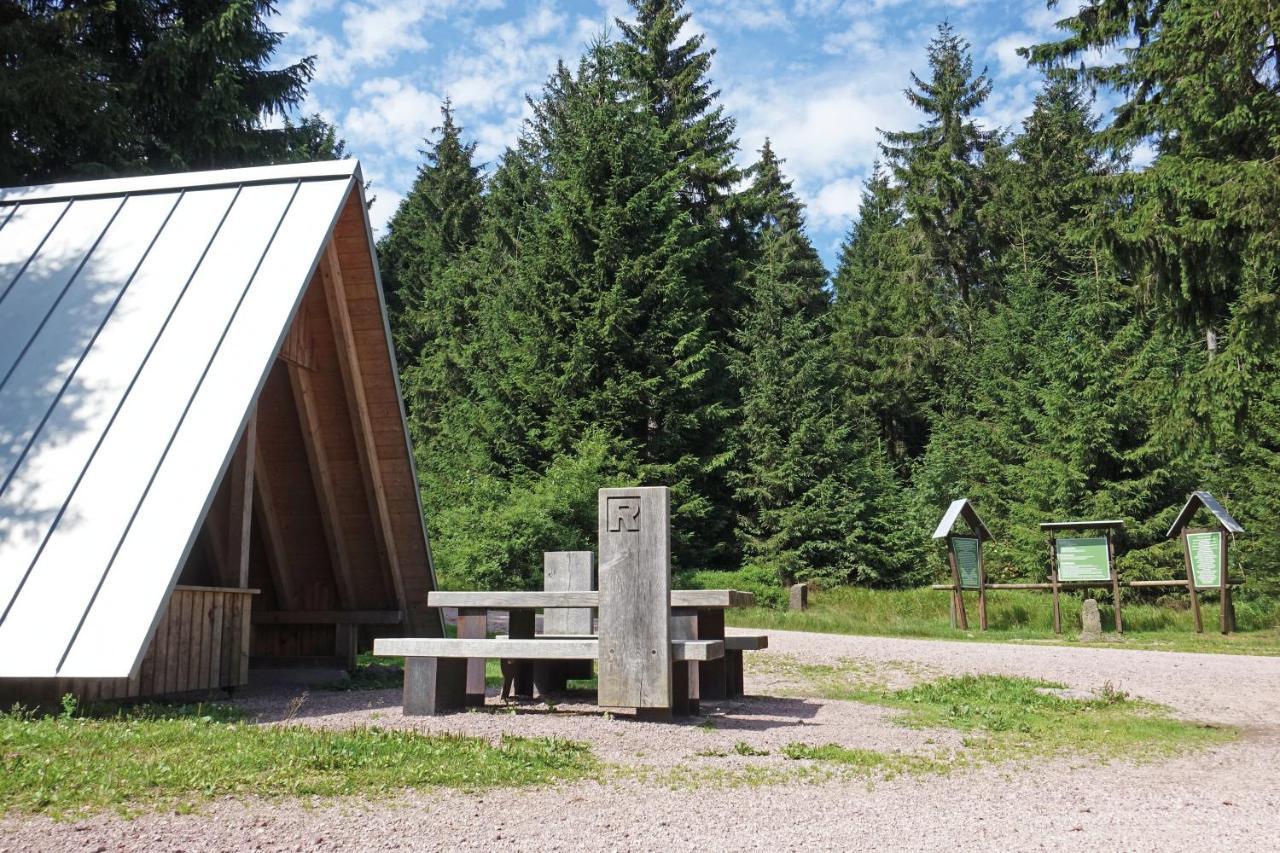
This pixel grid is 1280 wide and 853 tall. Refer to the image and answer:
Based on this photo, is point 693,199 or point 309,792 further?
point 693,199

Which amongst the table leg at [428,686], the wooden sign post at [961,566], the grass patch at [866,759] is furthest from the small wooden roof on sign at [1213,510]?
the table leg at [428,686]

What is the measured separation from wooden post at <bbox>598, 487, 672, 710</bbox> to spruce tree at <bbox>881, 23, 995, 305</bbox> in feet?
106

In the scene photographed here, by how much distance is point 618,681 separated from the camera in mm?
6617

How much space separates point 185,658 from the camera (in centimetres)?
784

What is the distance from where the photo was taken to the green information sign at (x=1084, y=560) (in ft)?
58.7

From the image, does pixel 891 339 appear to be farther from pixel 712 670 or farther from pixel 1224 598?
pixel 712 670

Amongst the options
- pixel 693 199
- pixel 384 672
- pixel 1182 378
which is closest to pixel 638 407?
pixel 693 199

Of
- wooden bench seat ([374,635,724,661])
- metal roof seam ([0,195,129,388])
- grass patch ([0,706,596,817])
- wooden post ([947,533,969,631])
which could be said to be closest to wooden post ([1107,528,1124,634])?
wooden post ([947,533,969,631])

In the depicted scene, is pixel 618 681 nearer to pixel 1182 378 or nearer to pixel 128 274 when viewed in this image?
pixel 128 274

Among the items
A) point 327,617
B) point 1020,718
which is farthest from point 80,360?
point 1020,718

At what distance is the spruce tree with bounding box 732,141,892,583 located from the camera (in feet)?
89.6

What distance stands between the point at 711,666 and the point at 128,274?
5688 mm

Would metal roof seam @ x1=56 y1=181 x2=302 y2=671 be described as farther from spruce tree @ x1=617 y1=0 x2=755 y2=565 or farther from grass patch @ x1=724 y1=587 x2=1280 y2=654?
spruce tree @ x1=617 y1=0 x2=755 y2=565

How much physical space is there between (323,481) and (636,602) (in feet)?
15.0
